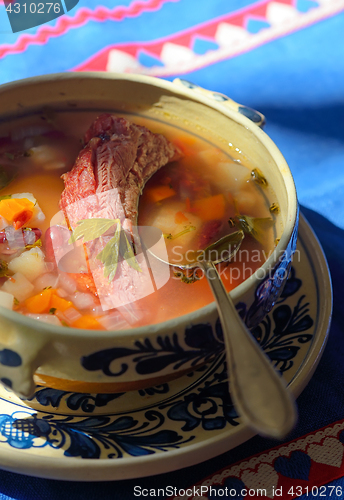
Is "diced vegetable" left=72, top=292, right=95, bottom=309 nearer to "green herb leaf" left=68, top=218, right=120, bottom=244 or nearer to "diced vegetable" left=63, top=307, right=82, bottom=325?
"diced vegetable" left=63, top=307, right=82, bottom=325

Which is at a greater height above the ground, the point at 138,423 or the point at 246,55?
the point at 246,55

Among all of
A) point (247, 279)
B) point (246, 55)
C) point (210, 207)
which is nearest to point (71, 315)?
point (247, 279)

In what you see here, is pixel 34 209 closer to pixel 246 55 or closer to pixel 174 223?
pixel 174 223

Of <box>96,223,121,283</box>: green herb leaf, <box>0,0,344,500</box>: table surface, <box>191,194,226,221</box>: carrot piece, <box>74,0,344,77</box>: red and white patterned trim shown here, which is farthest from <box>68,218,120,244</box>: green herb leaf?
<box>74,0,344,77</box>: red and white patterned trim

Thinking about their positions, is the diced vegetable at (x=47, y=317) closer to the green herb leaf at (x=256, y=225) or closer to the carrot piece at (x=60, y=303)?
the carrot piece at (x=60, y=303)

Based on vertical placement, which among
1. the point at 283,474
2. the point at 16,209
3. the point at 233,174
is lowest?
the point at 283,474

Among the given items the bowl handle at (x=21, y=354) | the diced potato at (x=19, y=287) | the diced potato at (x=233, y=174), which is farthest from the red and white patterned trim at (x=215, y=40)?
the bowl handle at (x=21, y=354)
